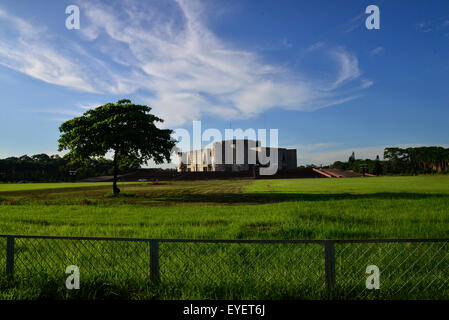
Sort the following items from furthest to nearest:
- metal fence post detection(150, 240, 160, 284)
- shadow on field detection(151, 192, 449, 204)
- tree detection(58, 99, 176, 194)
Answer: tree detection(58, 99, 176, 194) → shadow on field detection(151, 192, 449, 204) → metal fence post detection(150, 240, 160, 284)

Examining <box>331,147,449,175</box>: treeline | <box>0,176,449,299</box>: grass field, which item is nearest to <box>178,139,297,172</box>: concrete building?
<box>331,147,449,175</box>: treeline

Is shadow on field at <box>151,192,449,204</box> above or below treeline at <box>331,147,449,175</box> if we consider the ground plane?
below

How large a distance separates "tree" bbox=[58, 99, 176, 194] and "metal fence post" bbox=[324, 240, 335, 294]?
811 inches

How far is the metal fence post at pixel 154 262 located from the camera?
11.9 feet

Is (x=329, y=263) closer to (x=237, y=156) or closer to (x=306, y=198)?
(x=306, y=198)

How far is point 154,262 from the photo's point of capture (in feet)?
12.3

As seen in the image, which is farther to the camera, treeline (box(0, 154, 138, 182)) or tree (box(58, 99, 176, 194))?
treeline (box(0, 154, 138, 182))

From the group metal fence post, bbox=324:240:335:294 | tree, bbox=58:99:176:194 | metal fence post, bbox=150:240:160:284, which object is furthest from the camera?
tree, bbox=58:99:176:194

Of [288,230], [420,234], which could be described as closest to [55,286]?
[288,230]

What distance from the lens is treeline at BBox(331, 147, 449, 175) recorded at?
84.5m

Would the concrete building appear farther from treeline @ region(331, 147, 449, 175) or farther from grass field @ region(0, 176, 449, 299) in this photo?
grass field @ region(0, 176, 449, 299)

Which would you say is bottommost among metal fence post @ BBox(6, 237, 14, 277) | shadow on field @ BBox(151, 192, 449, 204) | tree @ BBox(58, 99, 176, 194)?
shadow on field @ BBox(151, 192, 449, 204)
